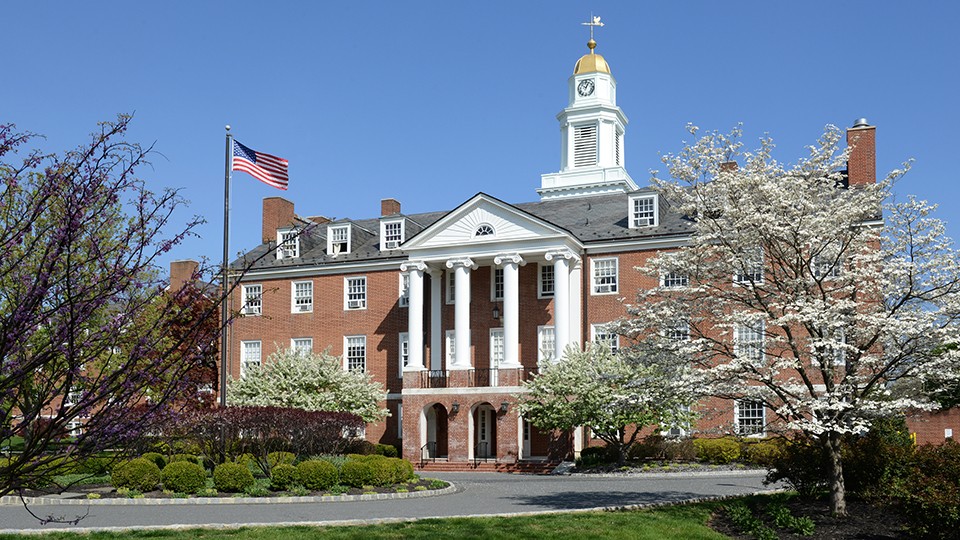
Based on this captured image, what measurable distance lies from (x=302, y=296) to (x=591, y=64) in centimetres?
2424

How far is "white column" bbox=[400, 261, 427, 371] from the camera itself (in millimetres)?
39525

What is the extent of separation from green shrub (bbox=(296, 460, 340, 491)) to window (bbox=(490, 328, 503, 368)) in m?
17.8

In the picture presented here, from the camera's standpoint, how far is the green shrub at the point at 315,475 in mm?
22766

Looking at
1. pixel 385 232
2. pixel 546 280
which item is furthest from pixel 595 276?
pixel 385 232

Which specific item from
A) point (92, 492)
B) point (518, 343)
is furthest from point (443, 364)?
point (92, 492)

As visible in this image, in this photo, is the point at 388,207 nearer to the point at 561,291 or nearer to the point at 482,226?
the point at 482,226

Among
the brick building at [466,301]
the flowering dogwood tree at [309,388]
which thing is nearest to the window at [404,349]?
the brick building at [466,301]

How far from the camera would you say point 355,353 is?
4328 centimetres

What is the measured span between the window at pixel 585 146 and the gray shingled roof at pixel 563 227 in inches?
455

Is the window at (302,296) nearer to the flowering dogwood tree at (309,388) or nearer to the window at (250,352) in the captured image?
the window at (250,352)

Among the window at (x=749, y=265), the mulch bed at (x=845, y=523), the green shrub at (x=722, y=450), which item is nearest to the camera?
the mulch bed at (x=845, y=523)

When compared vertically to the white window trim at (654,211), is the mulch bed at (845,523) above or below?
below

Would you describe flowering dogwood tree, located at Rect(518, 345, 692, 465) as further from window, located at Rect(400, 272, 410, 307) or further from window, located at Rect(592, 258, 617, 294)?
window, located at Rect(400, 272, 410, 307)

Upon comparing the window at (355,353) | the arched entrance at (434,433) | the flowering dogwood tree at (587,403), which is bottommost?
the arched entrance at (434,433)
